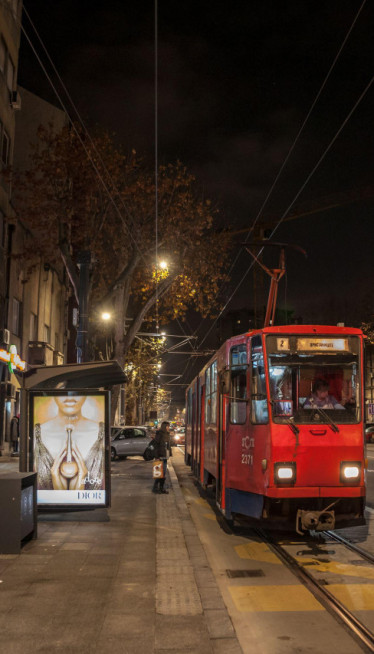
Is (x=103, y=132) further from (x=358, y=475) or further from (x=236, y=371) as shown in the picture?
(x=358, y=475)

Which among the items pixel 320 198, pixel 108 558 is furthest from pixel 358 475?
pixel 320 198

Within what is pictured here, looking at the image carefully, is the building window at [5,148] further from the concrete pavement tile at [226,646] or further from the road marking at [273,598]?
the concrete pavement tile at [226,646]

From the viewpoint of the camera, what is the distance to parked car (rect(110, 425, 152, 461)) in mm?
33531

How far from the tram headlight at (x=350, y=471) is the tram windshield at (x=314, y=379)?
1.99 ft

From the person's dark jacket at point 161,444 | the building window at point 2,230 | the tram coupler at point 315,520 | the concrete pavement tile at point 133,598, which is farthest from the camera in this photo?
the building window at point 2,230

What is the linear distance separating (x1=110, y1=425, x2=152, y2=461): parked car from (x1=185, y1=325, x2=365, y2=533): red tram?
23.4 meters

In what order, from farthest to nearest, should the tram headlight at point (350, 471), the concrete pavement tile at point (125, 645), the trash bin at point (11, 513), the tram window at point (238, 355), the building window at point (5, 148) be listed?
the building window at point (5, 148) → the tram window at point (238, 355) → the tram headlight at point (350, 471) → the trash bin at point (11, 513) → the concrete pavement tile at point (125, 645)

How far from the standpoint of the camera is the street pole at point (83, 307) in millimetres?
15086

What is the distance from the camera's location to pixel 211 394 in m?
14.1

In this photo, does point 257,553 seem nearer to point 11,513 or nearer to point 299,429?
point 299,429

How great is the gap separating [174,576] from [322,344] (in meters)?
4.21

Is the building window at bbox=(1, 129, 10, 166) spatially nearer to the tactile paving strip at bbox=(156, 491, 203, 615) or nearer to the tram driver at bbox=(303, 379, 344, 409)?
the tactile paving strip at bbox=(156, 491, 203, 615)

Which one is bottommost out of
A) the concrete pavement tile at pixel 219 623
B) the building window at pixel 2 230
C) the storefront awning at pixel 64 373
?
the concrete pavement tile at pixel 219 623

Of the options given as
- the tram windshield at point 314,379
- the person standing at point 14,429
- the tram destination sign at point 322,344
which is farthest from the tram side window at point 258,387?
the person standing at point 14,429
